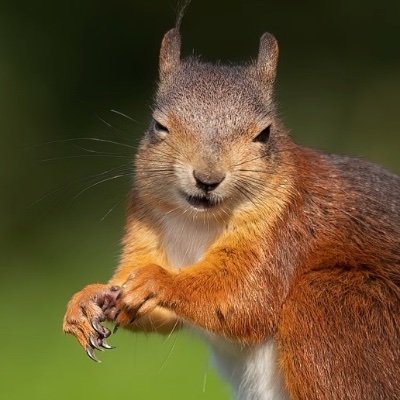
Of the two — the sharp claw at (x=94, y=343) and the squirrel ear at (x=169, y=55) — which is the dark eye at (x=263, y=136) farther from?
the sharp claw at (x=94, y=343)

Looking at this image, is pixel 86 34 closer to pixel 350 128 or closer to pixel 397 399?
pixel 350 128

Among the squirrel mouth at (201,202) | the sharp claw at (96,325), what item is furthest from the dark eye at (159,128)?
the sharp claw at (96,325)

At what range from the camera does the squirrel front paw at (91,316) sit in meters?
2.33

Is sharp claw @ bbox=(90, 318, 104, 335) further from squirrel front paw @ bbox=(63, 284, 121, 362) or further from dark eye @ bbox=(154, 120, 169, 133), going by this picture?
dark eye @ bbox=(154, 120, 169, 133)

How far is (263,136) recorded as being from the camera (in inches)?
93.6

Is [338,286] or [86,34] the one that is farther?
[86,34]

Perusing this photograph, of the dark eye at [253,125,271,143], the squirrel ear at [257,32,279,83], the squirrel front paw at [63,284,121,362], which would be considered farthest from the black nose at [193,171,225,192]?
the squirrel ear at [257,32,279,83]

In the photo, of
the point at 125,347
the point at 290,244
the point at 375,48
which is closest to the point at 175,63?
the point at 290,244

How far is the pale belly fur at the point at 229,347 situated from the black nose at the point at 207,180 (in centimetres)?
22

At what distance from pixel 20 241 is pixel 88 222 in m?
0.30

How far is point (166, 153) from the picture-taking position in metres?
2.33

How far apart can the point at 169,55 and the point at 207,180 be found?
1.63 feet

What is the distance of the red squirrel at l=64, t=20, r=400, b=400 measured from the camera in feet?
7.54

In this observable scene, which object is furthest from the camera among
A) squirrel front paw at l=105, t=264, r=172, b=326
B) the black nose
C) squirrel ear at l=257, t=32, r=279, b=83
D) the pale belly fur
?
squirrel ear at l=257, t=32, r=279, b=83
